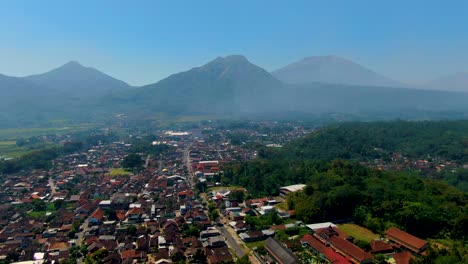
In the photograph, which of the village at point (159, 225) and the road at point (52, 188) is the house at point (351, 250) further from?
the road at point (52, 188)

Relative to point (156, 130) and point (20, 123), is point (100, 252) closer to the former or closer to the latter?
point (156, 130)

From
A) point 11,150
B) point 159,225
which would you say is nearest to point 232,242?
point 159,225

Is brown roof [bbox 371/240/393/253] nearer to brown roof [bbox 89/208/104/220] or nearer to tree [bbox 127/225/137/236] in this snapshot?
tree [bbox 127/225/137/236]

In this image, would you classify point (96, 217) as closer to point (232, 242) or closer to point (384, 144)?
point (232, 242)

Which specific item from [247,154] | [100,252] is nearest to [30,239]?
[100,252]

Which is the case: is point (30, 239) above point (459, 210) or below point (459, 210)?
below

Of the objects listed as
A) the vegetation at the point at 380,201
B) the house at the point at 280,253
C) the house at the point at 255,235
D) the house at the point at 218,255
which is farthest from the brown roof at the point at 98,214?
the house at the point at 280,253
